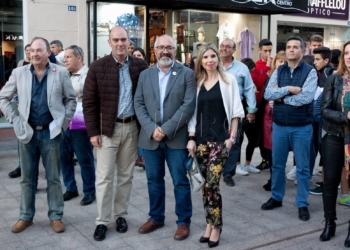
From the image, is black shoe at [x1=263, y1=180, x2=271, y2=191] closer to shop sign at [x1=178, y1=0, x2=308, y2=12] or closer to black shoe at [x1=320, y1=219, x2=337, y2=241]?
black shoe at [x1=320, y1=219, x2=337, y2=241]

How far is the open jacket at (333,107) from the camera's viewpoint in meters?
4.60

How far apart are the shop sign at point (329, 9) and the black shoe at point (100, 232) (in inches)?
500

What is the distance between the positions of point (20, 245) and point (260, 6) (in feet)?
33.6

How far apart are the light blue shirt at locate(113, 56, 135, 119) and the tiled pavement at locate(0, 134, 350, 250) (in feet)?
4.16

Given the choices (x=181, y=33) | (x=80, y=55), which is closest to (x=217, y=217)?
(x=80, y=55)

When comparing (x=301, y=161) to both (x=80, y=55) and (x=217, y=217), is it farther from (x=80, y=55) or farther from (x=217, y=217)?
(x=80, y=55)

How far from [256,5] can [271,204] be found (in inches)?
326

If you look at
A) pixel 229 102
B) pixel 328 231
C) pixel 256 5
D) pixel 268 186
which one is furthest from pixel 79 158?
pixel 256 5

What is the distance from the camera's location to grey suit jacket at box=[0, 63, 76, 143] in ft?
15.8

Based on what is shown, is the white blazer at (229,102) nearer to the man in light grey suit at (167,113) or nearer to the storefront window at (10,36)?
the man in light grey suit at (167,113)

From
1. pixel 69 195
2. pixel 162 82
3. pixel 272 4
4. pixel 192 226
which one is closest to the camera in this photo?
pixel 162 82

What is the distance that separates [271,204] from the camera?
5879 mm

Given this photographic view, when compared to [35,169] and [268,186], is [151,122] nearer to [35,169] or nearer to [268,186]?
[35,169]

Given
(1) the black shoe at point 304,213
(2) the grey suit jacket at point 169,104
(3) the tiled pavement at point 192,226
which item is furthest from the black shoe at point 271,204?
(2) the grey suit jacket at point 169,104
